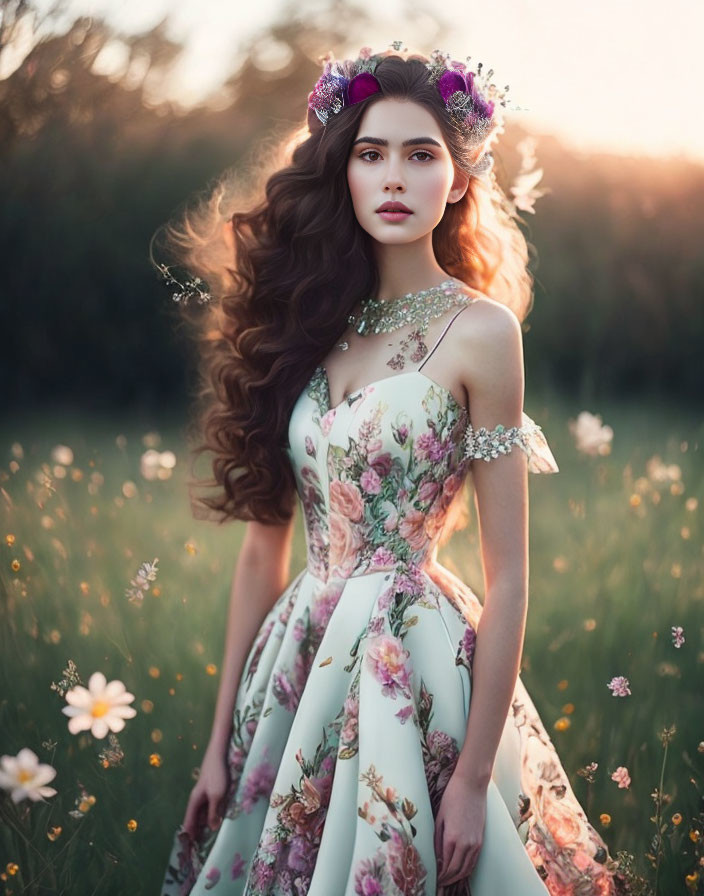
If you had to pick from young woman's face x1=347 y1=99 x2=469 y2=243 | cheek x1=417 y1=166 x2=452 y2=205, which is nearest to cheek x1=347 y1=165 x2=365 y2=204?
young woman's face x1=347 y1=99 x2=469 y2=243

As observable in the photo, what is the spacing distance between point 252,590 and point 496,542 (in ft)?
1.90

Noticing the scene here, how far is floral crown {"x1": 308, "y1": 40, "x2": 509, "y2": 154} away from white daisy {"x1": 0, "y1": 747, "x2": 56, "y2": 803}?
4.56ft

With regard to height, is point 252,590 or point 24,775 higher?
point 252,590

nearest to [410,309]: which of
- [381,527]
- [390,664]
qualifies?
[381,527]

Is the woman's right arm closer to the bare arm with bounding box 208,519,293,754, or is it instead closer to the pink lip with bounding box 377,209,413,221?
the bare arm with bounding box 208,519,293,754

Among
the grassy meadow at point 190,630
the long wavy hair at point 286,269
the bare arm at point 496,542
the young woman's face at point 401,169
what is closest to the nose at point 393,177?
the young woman's face at point 401,169

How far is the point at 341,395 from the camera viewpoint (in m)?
1.72

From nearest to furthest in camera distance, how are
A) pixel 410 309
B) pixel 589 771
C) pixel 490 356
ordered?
1. pixel 490 356
2. pixel 410 309
3. pixel 589 771

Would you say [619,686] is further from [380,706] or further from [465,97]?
[465,97]

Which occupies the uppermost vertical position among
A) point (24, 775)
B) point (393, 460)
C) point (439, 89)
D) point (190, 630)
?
point (439, 89)

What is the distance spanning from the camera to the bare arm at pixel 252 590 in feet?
6.13

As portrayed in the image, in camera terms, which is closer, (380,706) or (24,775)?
(380,706)

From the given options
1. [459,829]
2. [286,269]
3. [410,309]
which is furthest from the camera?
[286,269]

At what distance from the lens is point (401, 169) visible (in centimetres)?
158
